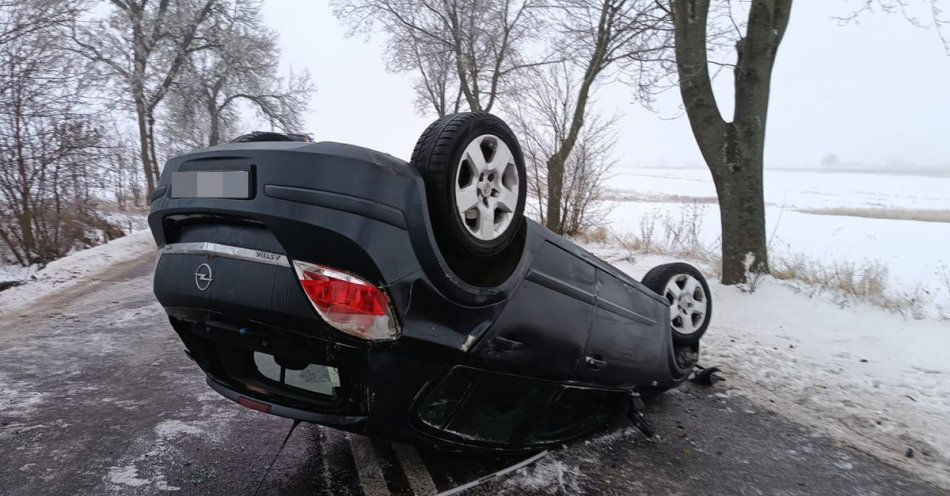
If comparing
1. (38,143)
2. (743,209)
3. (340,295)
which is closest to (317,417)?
(340,295)

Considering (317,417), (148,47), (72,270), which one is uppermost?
(148,47)

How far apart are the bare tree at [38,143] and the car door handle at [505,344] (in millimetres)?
11108

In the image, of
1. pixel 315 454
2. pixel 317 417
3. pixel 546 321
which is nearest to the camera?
pixel 317 417

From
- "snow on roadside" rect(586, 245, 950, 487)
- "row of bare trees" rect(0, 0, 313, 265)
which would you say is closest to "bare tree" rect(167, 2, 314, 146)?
"row of bare trees" rect(0, 0, 313, 265)

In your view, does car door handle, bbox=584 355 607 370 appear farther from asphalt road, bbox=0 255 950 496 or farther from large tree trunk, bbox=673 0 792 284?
large tree trunk, bbox=673 0 792 284

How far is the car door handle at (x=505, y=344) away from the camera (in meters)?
2.15

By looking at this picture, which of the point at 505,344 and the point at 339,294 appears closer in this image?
the point at 339,294

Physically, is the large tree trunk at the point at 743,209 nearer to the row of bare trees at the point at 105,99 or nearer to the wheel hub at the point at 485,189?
the wheel hub at the point at 485,189

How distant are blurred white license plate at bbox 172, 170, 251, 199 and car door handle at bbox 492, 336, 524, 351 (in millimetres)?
1083

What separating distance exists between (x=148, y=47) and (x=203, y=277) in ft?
82.4

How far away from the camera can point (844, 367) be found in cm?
460

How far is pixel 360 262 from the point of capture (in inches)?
70.2

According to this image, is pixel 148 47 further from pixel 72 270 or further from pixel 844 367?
pixel 844 367

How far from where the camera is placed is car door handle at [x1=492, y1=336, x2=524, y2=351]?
2152 millimetres
